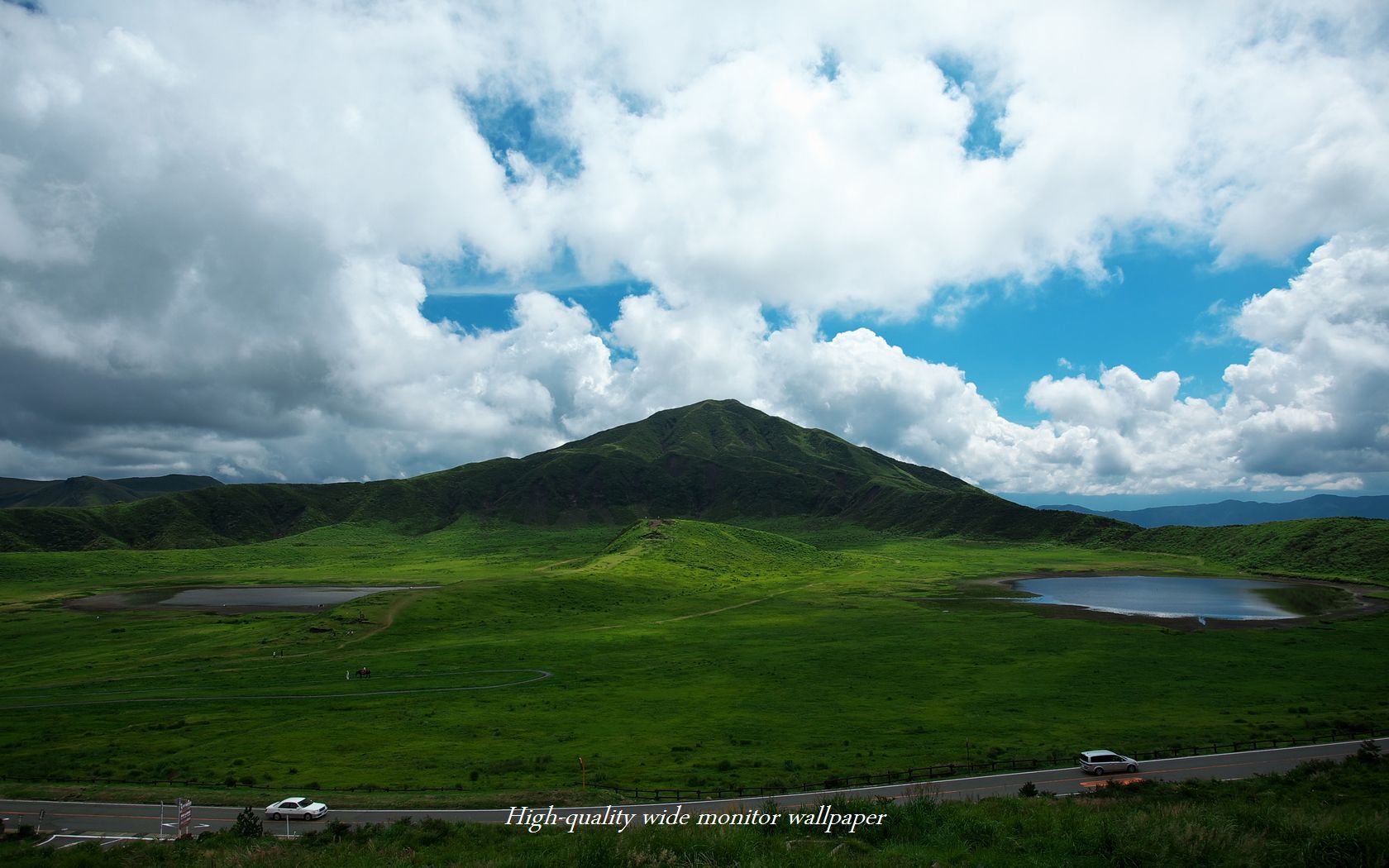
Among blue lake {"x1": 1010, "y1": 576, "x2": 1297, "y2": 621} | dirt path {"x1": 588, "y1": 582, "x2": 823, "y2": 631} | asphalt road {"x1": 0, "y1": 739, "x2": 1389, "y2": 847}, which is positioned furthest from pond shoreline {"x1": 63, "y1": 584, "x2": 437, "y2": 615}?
blue lake {"x1": 1010, "y1": 576, "x2": 1297, "y2": 621}

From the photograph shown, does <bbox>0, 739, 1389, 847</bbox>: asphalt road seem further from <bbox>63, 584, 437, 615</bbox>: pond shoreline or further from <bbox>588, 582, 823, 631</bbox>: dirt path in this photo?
<bbox>63, 584, 437, 615</bbox>: pond shoreline

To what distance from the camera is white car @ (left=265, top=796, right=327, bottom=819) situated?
4144cm

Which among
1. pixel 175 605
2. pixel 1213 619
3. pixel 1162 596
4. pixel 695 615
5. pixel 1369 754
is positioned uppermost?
pixel 1369 754

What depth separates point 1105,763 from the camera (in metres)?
45.2

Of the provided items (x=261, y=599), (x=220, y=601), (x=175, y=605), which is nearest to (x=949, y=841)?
(x=261, y=599)

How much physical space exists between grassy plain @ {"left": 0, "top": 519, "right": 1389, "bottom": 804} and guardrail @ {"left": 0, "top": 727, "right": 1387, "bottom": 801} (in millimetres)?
994

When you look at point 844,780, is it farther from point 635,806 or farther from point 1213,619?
point 1213,619

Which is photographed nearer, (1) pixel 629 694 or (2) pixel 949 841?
(2) pixel 949 841

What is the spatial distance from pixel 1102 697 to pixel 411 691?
258 ft

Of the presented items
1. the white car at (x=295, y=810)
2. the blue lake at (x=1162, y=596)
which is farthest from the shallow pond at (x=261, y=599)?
the blue lake at (x=1162, y=596)

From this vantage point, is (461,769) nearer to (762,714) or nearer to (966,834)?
(762,714)

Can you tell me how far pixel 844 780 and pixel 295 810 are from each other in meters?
35.1

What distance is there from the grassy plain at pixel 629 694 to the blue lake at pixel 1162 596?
18766 mm

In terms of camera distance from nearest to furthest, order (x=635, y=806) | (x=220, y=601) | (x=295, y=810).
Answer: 1. (x=295, y=810)
2. (x=635, y=806)
3. (x=220, y=601)
